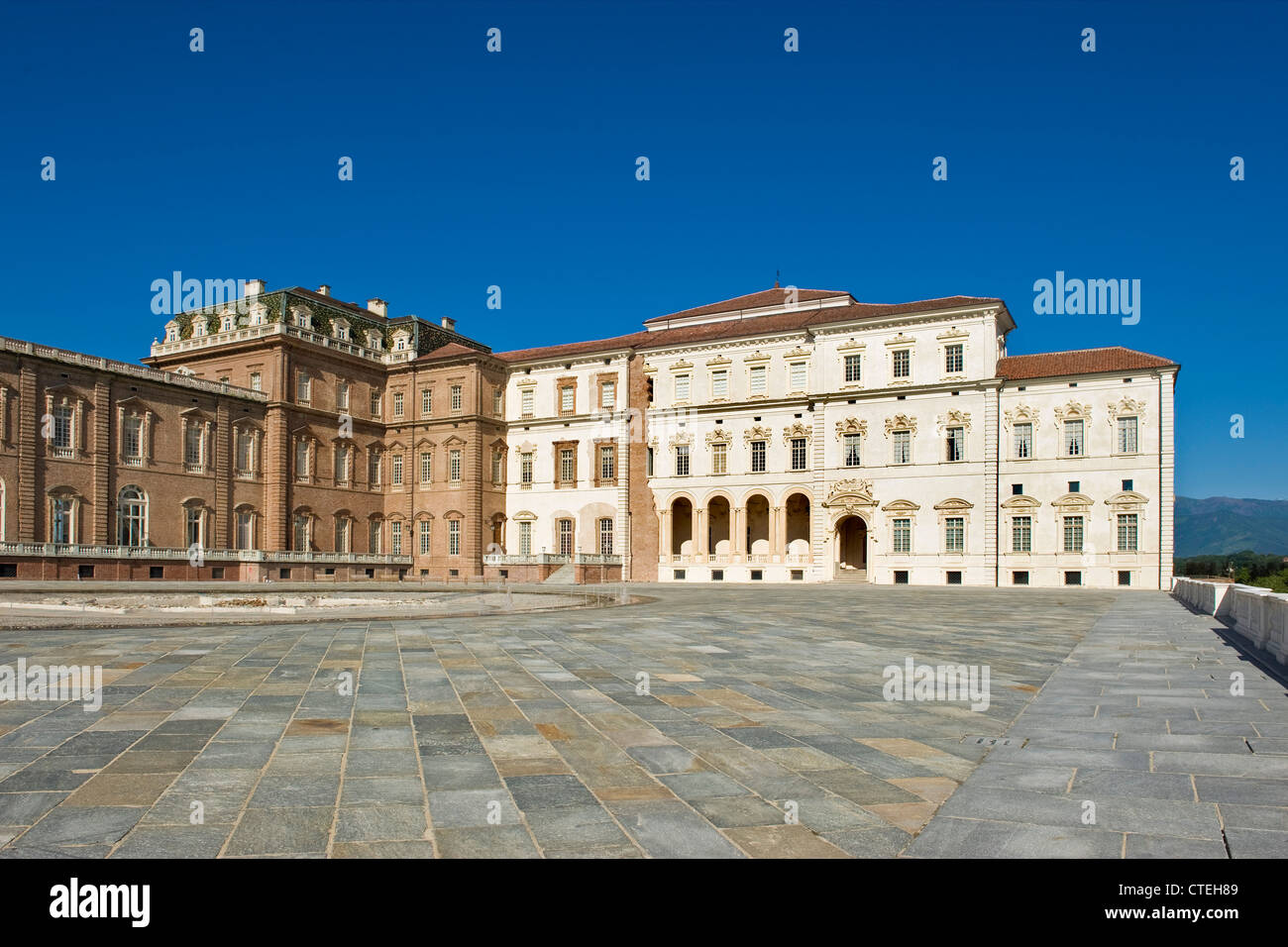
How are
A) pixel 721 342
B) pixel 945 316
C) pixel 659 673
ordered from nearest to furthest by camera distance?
pixel 659 673 < pixel 945 316 < pixel 721 342

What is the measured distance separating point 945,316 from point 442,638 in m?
39.0

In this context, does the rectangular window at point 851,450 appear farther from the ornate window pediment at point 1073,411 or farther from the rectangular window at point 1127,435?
the rectangular window at point 1127,435

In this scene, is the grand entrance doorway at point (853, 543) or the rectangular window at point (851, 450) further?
the grand entrance doorway at point (853, 543)

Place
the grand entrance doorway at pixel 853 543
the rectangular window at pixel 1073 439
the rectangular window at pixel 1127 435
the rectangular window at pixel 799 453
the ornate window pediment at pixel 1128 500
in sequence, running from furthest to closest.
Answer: the grand entrance doorway at pixel 853 543 < the rectangular window at pixel 799 453 < the rectangular window at pixel 1073 439 < the rectangular window at pixel 1127 435 < the ornate window pediment at pixel 1128 500

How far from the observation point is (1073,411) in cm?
4378

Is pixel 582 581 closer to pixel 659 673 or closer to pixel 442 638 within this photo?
pixel 442 638

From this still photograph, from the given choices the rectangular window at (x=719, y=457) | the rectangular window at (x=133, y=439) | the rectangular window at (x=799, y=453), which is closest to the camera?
the rectangular window at (x=133, y=439)

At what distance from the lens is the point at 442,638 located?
44.2 feet

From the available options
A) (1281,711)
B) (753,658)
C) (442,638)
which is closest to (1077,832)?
(1281,711)

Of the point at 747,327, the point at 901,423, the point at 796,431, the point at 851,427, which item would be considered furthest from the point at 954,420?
the point at 747,327

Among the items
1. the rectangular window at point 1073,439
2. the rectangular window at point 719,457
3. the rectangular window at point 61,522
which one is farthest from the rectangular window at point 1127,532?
the rectangular window at point 61,522

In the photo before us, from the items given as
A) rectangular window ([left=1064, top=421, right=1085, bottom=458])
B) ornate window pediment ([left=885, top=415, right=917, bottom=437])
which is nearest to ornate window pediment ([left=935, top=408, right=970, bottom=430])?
ornate window pediment ([left=885, top=415, right=917, bottom=437])

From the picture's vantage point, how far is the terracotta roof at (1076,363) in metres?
42.8

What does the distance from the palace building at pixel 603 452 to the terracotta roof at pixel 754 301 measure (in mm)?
255
